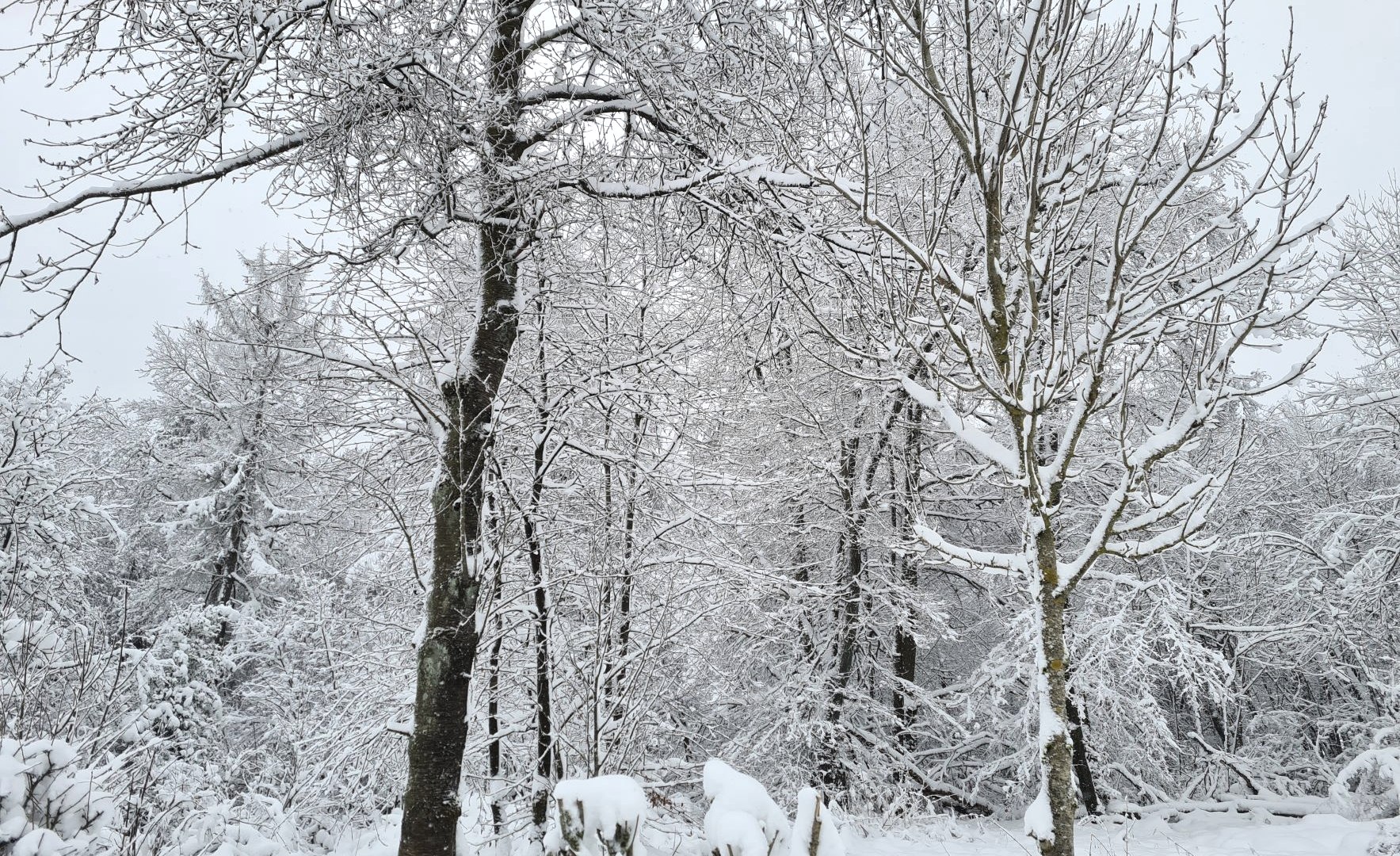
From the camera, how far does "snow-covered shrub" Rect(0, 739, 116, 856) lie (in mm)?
3066

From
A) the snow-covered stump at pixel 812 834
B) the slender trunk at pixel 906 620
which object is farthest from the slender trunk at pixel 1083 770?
the snow-covered stump at pixel 812 834

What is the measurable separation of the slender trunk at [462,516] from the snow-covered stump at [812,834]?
2231mm

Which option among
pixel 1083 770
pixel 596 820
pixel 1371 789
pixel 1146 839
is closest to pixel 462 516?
pixel 596 820

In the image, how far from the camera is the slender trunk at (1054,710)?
2.70m

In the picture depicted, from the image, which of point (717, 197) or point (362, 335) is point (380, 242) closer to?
point (717, 197)

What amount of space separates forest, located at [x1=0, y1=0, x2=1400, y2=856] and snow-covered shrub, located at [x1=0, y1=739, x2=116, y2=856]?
0.02 metres

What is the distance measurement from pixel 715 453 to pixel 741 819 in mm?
6424

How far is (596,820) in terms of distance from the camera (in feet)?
7.60

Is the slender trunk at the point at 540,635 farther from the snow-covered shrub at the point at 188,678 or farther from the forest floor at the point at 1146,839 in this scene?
the snow-covered shrub at the point at 188,678

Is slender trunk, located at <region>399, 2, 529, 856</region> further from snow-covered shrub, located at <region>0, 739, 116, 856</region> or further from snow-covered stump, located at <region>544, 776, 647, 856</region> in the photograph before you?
snow-covered stump, located at <region>544, 776, 647, 856</region>

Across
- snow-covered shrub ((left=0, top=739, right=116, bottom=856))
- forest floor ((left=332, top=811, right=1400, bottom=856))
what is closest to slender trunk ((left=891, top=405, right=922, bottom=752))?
forest floor ((left=332, top=811, right=1400, bottom=856))

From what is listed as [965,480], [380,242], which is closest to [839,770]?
[965,480]

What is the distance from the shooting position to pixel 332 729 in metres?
6.18

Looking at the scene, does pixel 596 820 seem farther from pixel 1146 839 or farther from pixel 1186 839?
pixel 1186 839
